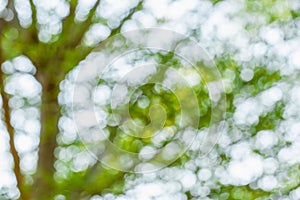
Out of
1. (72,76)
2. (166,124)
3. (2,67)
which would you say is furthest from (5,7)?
(166,124)

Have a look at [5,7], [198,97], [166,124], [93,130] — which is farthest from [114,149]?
[5,7]

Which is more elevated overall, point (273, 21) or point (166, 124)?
point (273, 21)

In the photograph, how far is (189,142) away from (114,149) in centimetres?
61

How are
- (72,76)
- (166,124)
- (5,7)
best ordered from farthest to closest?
(166,124) → (72,76) → (5,7)

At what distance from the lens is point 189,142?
394 cm

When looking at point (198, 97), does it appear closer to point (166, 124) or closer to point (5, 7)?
point (166, 124)

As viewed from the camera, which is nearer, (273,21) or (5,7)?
(5,7)

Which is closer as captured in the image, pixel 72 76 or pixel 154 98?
pixel 72 76

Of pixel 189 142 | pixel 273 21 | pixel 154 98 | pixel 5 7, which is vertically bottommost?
pixel 189 142

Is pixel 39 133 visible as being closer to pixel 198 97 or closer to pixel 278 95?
pixel 198 97

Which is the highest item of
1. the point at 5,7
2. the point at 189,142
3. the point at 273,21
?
the point at 273,21

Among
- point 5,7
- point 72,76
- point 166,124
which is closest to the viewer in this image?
point 5,7

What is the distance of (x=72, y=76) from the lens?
146 inches

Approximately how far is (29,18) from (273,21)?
199 centimetres
